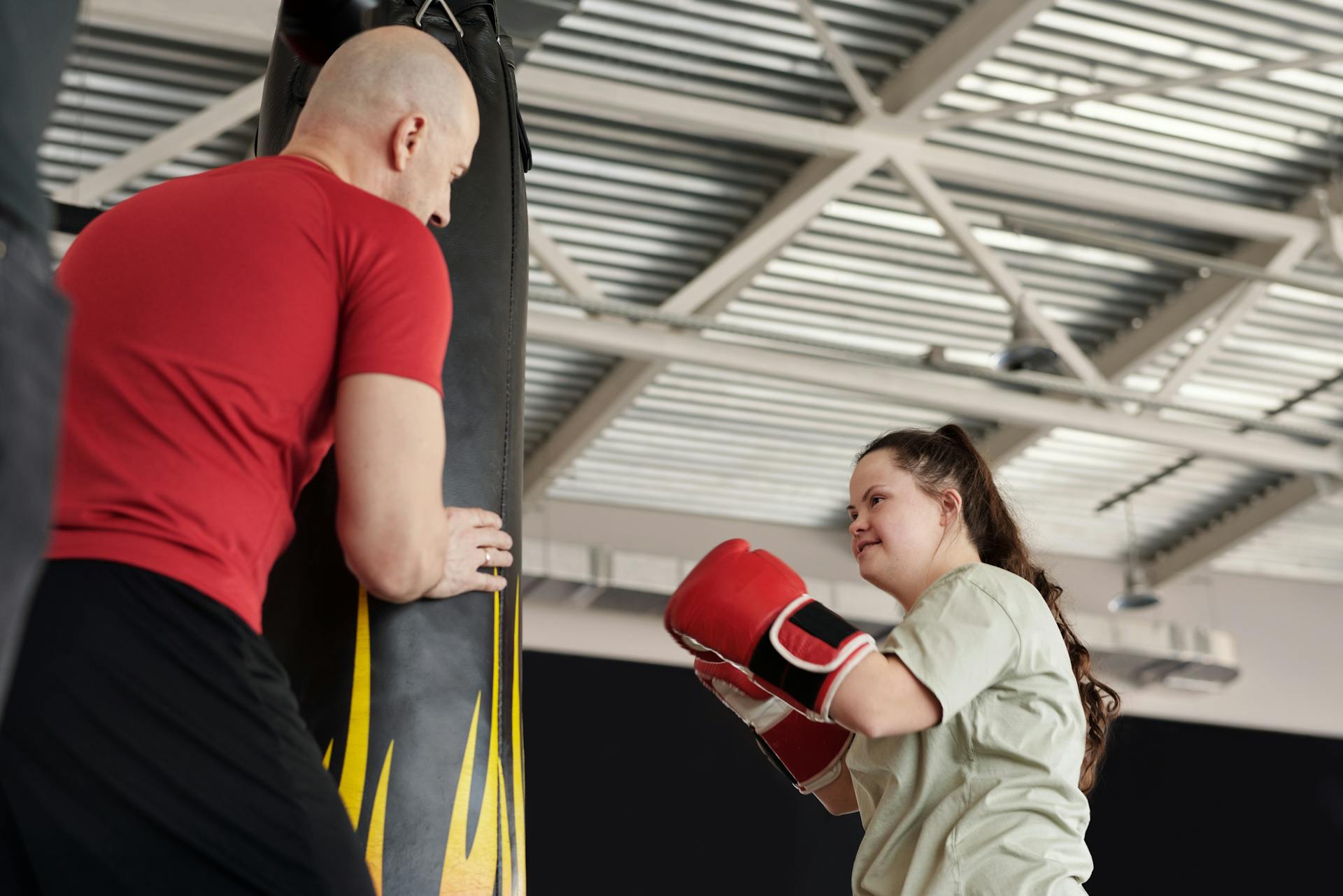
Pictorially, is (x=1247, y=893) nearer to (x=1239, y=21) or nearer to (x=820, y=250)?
(x=820, y=250)

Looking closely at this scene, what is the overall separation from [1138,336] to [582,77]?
3.23 metres

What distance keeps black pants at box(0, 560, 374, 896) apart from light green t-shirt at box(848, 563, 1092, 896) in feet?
2.81

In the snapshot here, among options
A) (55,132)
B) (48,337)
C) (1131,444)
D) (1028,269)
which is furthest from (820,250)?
(48,337)

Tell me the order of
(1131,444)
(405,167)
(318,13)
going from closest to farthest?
(405,167) < (318,13) < (1131,444)

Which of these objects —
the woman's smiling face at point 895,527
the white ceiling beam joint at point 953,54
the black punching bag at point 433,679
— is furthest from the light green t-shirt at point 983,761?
the white ceiling beam joint at point 953,54

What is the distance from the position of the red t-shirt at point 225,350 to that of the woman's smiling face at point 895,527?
0.92 m

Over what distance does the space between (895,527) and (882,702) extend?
0.39m

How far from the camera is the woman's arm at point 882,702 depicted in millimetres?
1562

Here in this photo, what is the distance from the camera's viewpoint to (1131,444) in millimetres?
7766

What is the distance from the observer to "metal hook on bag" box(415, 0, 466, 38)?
1.72 meters

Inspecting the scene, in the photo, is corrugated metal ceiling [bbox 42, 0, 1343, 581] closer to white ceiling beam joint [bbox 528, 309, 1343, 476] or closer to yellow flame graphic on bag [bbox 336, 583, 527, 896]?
white ceiling beam joint [bbox 528, 309, 1343, 476]

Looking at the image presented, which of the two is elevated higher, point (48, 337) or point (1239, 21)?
point (1239, 21)

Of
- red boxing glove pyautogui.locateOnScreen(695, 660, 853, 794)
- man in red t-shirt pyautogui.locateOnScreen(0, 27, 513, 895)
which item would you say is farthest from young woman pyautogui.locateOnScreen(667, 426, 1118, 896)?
man in red t-shirt pyautogui.locateOnScreen(0, 27, 513, 895)

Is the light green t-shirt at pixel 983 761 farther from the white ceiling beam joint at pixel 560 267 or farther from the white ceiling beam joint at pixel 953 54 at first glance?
the white ceiling beam joint at pixel 560 267
